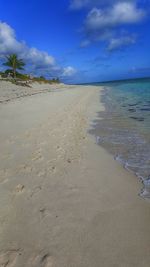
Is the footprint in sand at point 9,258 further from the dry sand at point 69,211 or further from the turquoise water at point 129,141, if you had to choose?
the turquoise water at point 129,141

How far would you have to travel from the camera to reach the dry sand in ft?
8.66

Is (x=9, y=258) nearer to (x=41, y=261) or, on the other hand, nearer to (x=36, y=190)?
(x=41, y=261)

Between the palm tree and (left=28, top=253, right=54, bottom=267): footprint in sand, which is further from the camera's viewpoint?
the palm tree

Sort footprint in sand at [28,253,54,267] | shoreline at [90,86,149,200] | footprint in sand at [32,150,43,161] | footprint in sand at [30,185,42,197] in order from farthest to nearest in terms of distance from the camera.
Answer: footprint in sand at [32,150,43,161], shoreline at [90,86,149,200], footprint in sand at [30,185,42,197], footprint in sand at [28,253,54,267]

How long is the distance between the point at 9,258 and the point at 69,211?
1.10m

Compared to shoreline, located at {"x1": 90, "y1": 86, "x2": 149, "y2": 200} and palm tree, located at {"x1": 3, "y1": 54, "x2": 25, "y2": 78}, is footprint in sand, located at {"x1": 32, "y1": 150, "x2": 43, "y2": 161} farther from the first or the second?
palm tree, located at {"x1": 3, "y1": 54, "x2": 25, "y2": 78}

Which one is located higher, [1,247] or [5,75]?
[5,75]

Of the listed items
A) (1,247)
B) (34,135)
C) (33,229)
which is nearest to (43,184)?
(33,229)

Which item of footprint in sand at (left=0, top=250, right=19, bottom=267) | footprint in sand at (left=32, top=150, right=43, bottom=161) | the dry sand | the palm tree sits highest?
the palm tree

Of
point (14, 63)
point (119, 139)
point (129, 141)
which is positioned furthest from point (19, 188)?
point (14, 63)

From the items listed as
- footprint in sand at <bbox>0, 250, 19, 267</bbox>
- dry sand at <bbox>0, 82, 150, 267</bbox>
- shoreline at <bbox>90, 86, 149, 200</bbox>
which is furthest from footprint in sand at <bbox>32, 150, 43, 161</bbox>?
footprint in sand at <bbox>0, 250, 19, 267</bbox>

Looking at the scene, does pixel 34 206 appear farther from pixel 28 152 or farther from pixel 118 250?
pixel 28 152

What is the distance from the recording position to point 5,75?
164ft

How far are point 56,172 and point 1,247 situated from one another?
223 centimetres
